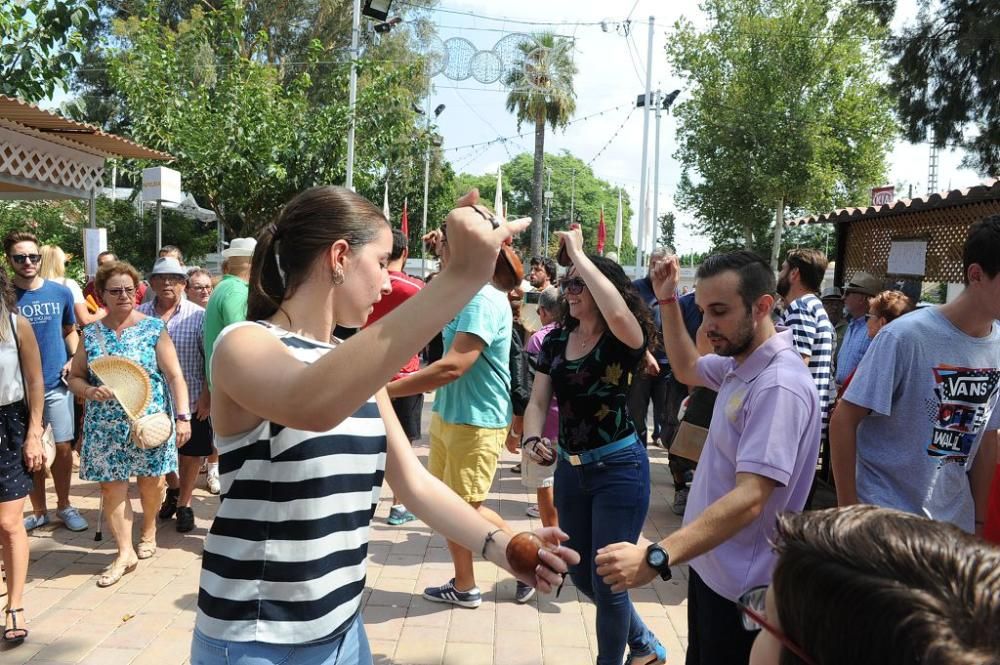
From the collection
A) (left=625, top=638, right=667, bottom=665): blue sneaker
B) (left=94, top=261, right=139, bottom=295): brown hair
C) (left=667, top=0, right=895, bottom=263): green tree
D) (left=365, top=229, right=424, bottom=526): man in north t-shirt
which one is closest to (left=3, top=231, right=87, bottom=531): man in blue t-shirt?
(left=94, top=261, right=139, bottom=295): brown hair

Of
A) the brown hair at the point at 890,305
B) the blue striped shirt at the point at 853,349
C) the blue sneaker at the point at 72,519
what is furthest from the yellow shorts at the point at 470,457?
the blue striped shirt at the point at 853,349

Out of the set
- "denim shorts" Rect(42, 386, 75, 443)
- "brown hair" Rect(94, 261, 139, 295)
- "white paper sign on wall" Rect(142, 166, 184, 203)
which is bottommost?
"denim shorts" Rect(42, 386, 75, 443)

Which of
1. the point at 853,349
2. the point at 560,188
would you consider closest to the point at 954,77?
the point at 853,349

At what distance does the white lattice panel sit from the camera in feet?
23.9

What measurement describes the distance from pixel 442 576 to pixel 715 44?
86.3 ft

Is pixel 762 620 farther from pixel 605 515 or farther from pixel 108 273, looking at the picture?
pixel 108 273

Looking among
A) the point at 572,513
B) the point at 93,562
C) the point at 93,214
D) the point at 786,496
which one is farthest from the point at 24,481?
the point at 93,214

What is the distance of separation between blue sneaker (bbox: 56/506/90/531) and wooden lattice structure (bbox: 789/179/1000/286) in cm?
792

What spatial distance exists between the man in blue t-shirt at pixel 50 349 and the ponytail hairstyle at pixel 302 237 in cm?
436

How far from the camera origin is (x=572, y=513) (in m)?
3.21

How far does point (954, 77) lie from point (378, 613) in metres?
11.4

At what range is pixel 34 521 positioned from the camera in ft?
17.4

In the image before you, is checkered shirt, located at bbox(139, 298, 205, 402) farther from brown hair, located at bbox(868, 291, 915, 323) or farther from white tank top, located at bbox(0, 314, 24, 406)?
brown hair, located at bbox(868, 291, 915, 323)

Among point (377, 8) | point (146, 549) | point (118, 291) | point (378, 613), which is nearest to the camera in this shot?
point (378, 613)
